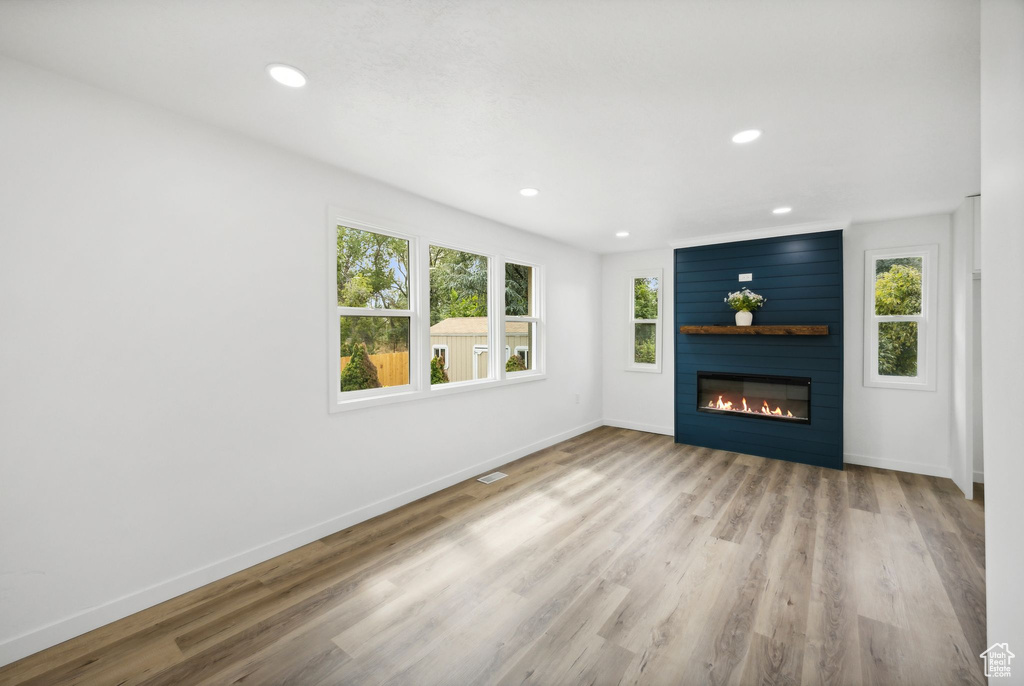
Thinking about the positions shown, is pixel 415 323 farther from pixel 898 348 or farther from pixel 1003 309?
pixel 898 348

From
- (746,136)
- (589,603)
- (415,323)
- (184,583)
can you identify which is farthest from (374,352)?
(746,136)

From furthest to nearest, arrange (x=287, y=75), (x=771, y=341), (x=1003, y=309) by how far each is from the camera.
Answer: (x=771, y=341) → (x=287, y=75) → (x=1003, y=309)

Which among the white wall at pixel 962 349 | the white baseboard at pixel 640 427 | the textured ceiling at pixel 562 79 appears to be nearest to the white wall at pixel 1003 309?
the textured ceiling at pixel 562 79

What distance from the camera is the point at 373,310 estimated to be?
3318 mm

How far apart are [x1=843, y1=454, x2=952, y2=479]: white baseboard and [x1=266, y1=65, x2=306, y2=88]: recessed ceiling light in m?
5.88

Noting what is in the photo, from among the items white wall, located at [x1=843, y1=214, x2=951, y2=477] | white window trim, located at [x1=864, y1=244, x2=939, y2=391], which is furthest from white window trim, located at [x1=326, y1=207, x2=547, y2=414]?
white window trim, located at [x1=864, y1=244, x2=939, y2=391]

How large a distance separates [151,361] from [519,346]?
346cm

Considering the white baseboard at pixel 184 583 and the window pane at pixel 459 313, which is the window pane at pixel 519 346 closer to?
the window pane at pixel 459 313

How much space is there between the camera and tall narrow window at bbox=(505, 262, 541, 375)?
16.0 ft

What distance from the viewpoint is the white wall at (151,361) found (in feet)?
6.17

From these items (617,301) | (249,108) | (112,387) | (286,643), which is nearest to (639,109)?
(249,108)

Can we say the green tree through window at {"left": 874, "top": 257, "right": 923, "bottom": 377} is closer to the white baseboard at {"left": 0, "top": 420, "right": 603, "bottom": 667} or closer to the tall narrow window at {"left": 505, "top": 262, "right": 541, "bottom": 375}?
the tall narrow window at {"left": 505, "top": 262, "right": 541, "bottom": 375}

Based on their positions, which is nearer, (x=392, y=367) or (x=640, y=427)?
(x=392, y=367)

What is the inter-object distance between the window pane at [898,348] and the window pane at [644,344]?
242 centimetres
